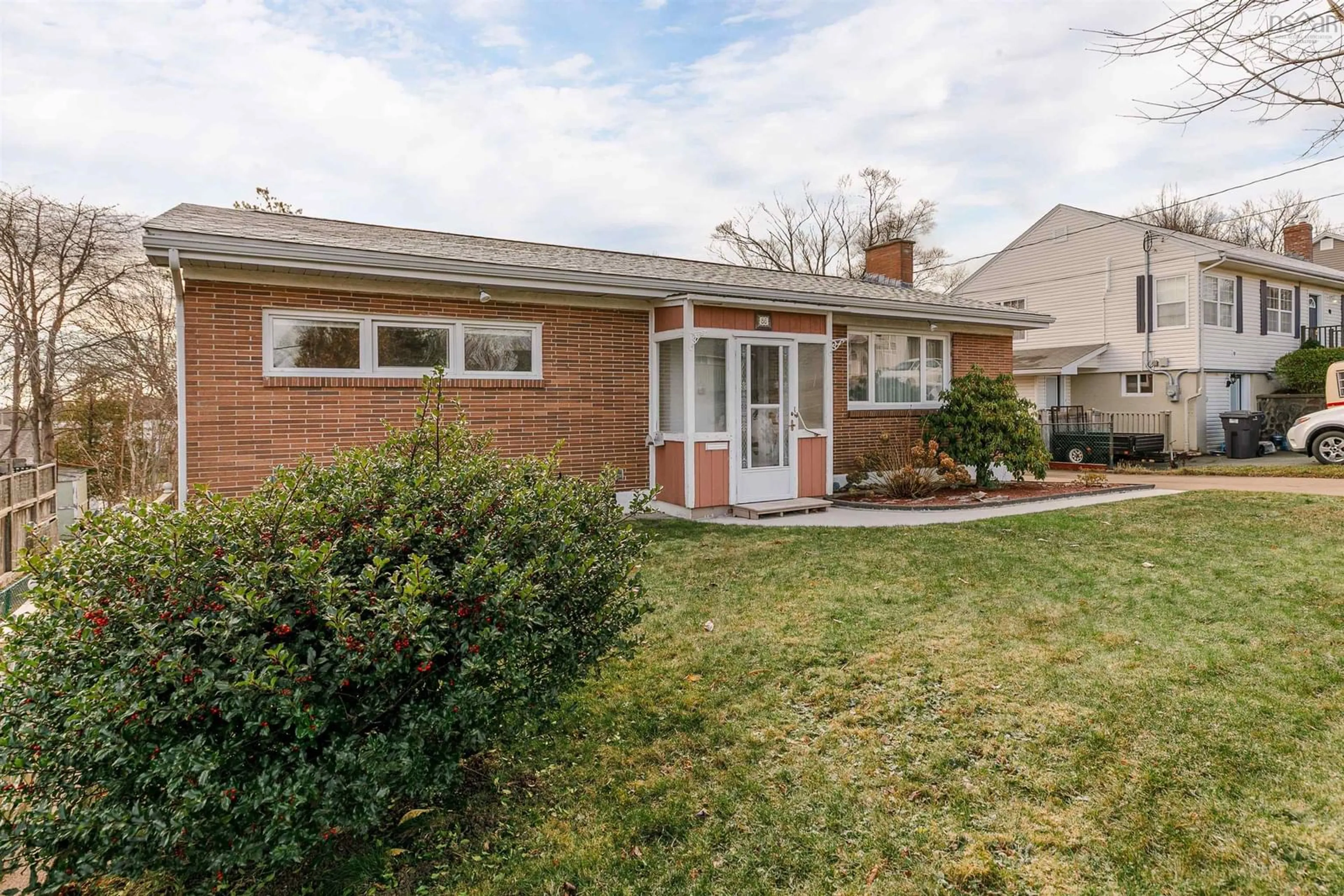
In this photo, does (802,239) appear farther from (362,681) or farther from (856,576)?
(362,681)

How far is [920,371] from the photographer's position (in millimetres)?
12641

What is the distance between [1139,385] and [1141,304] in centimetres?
225

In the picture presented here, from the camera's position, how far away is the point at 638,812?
281cm

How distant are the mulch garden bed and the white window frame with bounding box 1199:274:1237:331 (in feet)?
33.8

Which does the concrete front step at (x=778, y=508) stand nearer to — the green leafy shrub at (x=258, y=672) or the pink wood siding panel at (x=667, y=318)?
the pink wood siding panel at (x=667, y=318)

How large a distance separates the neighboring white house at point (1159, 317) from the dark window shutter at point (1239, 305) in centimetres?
4

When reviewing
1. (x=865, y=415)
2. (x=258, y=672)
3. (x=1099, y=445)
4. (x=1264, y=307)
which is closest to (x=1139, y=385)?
(x=1099, y=445)

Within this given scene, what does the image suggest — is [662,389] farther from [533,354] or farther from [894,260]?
[894,260]

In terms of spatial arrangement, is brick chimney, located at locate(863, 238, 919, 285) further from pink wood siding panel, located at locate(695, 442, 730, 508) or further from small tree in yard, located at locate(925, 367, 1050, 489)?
pink wood siding panel, located at locate(695, 442, 730, 508)

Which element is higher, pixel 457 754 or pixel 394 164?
pixel 394 164

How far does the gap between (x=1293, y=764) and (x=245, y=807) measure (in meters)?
3.76

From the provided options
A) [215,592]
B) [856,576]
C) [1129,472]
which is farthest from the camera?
[1129,472]

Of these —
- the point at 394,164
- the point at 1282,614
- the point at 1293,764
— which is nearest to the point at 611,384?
the point at 1282,614

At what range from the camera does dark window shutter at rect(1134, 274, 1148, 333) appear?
20.3 meters
